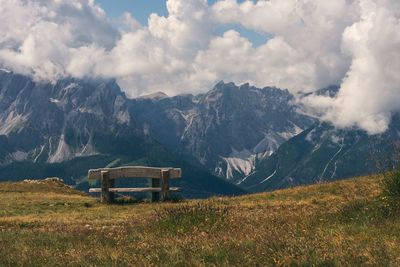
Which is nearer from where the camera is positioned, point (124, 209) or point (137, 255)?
point (137, 255)

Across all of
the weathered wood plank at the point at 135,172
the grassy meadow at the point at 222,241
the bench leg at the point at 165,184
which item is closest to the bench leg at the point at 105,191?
the weathered wood plank at the point at 135,172

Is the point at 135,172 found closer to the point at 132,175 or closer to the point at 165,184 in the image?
the point at 132,175

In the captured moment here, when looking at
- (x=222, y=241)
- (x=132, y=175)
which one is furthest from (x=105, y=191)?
(x=222, y=241)

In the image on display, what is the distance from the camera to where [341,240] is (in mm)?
7703

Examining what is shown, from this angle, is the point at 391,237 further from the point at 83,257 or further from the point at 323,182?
the point at 323,182

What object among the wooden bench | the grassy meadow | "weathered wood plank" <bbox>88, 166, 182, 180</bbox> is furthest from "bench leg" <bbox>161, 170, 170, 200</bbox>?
the grassy meadow

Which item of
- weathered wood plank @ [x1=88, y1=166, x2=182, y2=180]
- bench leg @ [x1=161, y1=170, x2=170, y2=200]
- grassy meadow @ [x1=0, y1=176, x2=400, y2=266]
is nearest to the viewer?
grassy meadow @ [x1=0, y1=176, x2=400, y2=266]

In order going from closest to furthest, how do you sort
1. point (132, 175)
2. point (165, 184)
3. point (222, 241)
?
1. point (222, 241)
2. point (165, 184)
3. point (132, 175)

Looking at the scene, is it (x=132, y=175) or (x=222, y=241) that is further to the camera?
(x=132, y=175)

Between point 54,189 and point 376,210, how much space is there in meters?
29.1

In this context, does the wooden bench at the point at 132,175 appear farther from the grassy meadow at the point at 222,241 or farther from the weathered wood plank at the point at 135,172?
the grassy meadow at the point at 222,241

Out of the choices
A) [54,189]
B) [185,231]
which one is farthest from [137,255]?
[54,189]

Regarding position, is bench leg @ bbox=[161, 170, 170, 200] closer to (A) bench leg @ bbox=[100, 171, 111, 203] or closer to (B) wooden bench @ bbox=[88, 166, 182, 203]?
(B) wooden bench @ bbox=[88, 166, 182, 203]

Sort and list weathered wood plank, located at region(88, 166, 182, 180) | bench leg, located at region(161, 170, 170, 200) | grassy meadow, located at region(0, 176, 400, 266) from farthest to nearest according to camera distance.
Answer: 1. weathered wood plank, located at region(88, 166, 182, 180)
2. bench leg, located at region(161, 170, 170, 200)
3. grassy meadow, located at region(0, 176, 400, 266)
